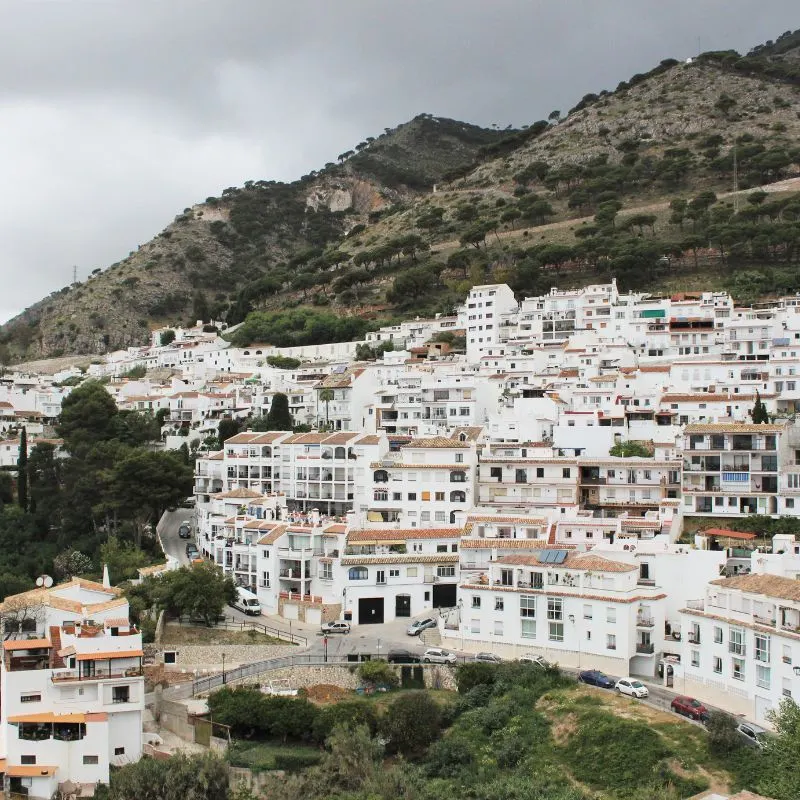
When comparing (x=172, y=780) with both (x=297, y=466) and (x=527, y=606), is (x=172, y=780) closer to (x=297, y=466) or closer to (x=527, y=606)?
(x=527, y=606)

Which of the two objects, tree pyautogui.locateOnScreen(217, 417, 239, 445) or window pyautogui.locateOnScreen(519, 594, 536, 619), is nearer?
window pyautogui.locateOnScreen(519, 594, 536, 619)

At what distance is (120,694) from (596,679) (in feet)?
45.0

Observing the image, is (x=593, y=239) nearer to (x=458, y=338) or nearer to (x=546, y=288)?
(x=546, y=288)

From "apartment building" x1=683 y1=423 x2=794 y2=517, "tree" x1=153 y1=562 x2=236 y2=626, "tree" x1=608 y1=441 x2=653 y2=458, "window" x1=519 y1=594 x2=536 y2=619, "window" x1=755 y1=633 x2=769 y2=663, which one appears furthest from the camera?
"tree" x1=608 y1=441 x2=653 y2=458

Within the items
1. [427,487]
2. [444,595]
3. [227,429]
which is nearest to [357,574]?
[444,595]

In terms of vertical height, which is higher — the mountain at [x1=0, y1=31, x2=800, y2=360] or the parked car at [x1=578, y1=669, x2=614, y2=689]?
the mountain at [x1=0, y1=31, x2=800, y2=360]

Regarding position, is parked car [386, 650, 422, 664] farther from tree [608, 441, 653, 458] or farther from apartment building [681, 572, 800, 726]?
tree [608, 441, 653, 458]

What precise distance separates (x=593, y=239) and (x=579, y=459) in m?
40.8

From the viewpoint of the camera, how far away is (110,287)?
395 ft

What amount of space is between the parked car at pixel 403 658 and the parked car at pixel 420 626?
261 cm

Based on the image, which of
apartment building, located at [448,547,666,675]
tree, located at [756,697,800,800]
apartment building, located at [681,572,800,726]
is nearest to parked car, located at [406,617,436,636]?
apartment building, located at [448,547,666,675]

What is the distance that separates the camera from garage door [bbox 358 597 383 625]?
125ft

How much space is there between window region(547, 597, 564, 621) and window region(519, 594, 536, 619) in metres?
0.56

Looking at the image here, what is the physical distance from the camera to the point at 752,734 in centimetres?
2575
